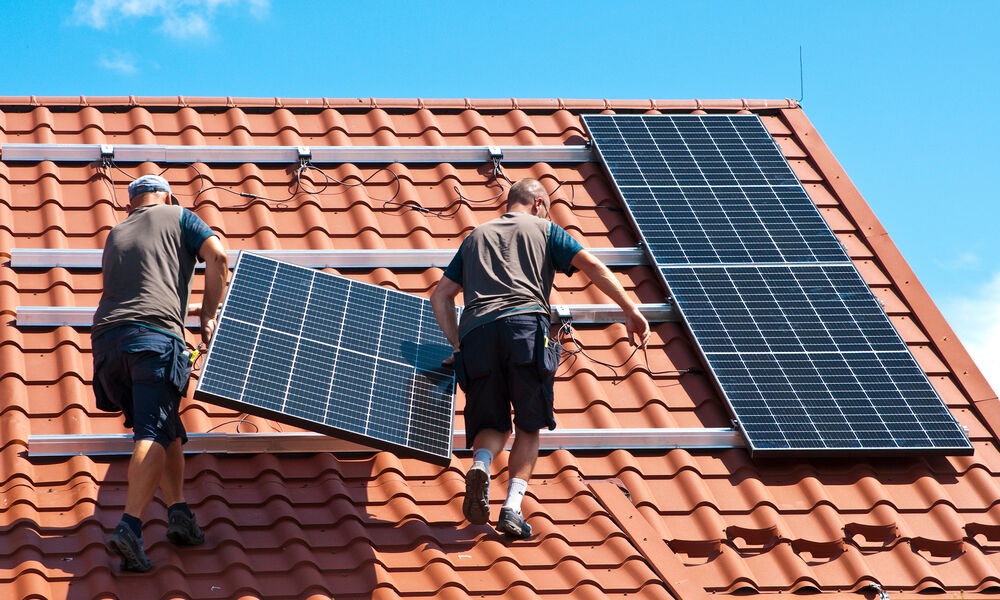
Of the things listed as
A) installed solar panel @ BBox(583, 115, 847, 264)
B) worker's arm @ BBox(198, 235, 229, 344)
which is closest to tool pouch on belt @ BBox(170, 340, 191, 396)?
worker's arm @ BBox(198, 235, 229, 344)

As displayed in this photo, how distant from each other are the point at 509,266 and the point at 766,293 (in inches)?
96.9

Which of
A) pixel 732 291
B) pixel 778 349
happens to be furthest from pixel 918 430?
pixel 732 291

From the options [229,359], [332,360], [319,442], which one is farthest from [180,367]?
[319,442]

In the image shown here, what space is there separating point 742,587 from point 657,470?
3.28ft

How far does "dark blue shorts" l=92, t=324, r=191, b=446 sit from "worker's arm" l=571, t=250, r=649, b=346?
2.22m

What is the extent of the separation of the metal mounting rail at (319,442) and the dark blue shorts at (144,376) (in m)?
0.50

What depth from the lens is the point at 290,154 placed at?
9203 mm

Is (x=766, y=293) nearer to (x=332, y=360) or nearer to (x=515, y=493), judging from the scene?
(x=515, y=493)

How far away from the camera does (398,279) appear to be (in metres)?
8.20

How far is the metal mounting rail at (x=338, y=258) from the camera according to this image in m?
7.81

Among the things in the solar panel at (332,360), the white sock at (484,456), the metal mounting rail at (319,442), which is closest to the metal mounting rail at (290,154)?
the solar panel at (332,360)

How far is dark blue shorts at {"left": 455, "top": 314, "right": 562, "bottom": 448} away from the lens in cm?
643

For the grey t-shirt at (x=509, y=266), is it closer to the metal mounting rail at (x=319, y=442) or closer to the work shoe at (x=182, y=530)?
the metal mounting rail at (x=319, y=442)

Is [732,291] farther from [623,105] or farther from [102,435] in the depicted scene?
[102,435]
